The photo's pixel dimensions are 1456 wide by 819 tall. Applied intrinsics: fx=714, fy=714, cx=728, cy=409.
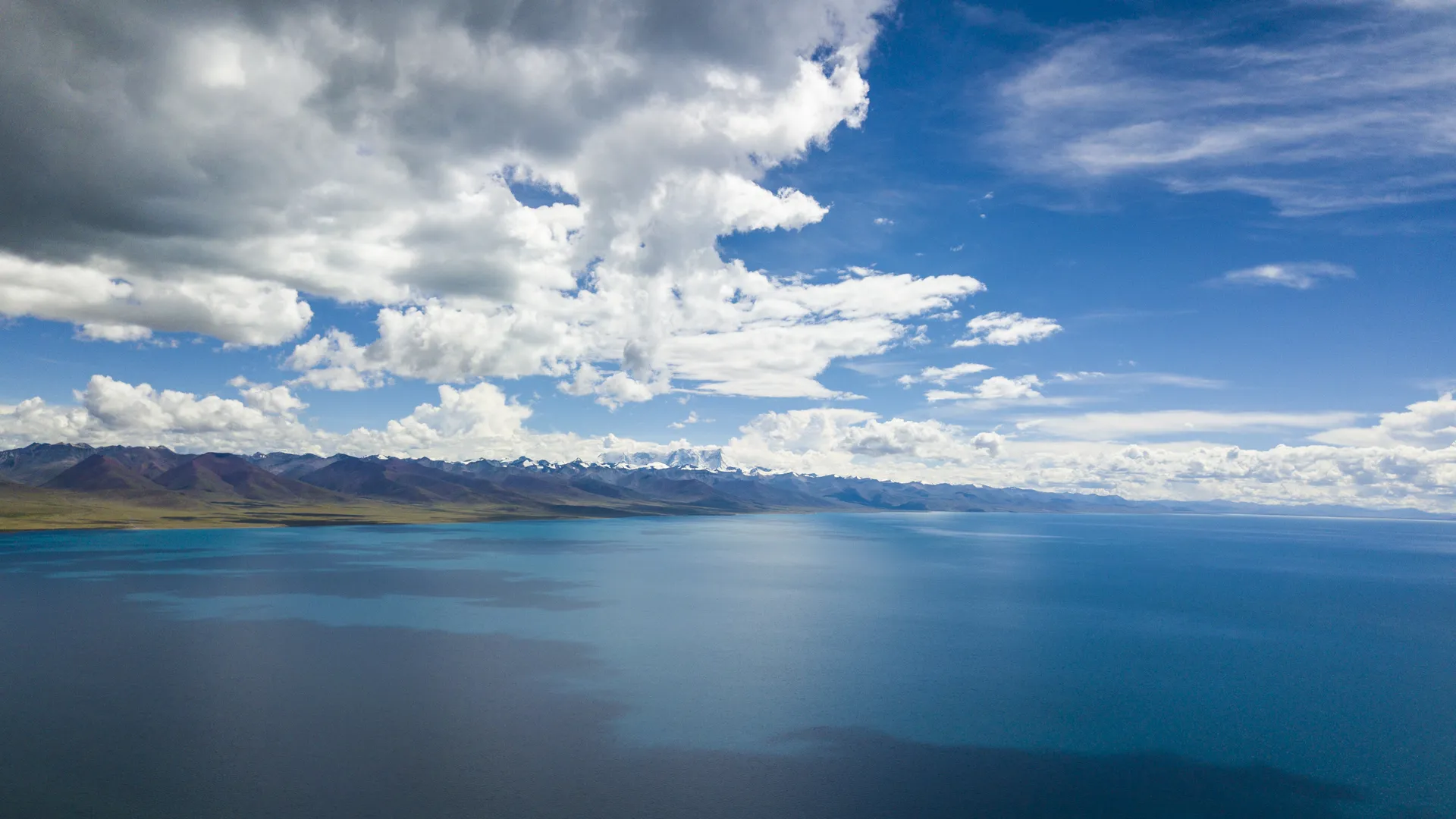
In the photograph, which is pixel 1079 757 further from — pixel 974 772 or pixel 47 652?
pixel 47 652

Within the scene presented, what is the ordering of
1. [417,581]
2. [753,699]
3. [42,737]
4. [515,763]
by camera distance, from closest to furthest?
[515,763] < [42,737] < [753,699] < [417,581]

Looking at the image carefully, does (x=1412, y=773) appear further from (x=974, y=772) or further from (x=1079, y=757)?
(x=974, y=772)

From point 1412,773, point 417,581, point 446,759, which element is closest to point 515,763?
point 446,759

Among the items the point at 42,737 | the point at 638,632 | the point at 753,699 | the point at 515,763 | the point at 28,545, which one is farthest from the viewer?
the point at 28,545

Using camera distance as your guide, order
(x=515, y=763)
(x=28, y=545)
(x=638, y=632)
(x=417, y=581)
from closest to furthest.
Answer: (x=515, y=763), (x=638, y=632), (x=417, y=581), (x=28, y=545)

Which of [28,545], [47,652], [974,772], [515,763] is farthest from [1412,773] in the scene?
[28,545]

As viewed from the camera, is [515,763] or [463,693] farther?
[463,693]
